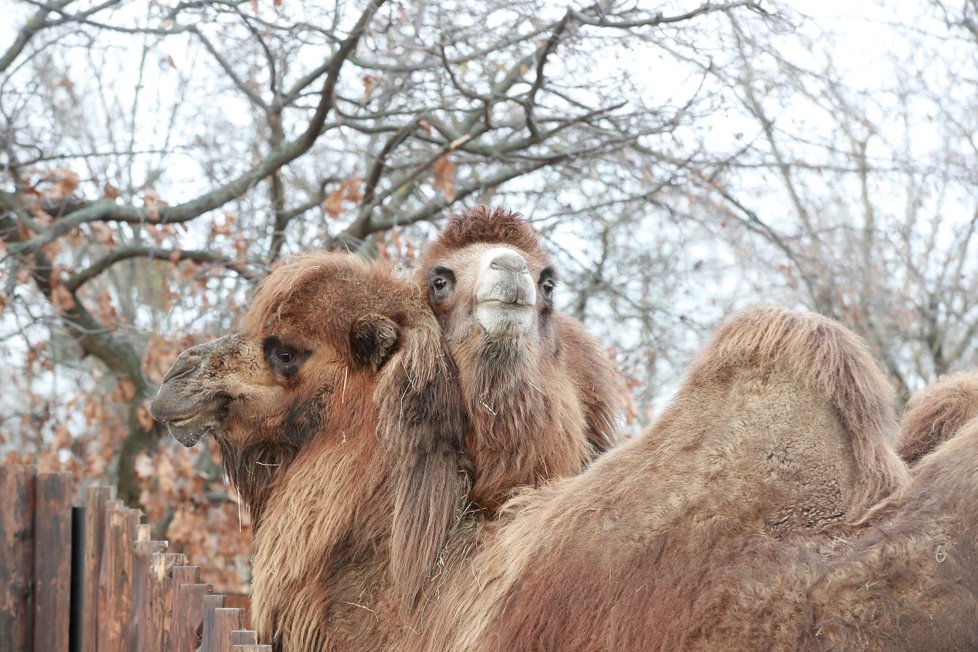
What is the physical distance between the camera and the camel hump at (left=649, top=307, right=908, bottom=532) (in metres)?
3.08

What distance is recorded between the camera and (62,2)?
8148mm

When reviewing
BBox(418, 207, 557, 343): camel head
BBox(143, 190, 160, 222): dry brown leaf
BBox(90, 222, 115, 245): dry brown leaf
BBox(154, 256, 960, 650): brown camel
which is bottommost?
BBox(154, 256, 960, 650): brown camel

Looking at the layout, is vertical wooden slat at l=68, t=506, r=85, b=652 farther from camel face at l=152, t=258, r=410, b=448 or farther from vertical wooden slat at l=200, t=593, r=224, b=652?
vertical wooden slat at l=200, t=593, r=224, b=652

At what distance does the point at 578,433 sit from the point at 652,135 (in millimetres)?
4500

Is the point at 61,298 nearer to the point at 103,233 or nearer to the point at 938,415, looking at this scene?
the point at 103,233

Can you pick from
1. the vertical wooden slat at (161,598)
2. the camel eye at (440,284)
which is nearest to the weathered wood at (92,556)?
the vertical wooden slat at (161,598)

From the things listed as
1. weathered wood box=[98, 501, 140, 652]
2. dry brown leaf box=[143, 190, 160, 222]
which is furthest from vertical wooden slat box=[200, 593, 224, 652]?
dry brown leaf box=[143, 190, 160, 222]

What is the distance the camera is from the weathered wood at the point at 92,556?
548cm

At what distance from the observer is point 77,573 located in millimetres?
6004

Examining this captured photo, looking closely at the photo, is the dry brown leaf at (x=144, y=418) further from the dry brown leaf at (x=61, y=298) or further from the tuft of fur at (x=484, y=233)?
the tuft of fur at (x=484, y=233)

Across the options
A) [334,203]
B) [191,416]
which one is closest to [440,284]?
[191,416]

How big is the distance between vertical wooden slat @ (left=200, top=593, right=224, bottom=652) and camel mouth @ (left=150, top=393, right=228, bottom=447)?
2.38ft

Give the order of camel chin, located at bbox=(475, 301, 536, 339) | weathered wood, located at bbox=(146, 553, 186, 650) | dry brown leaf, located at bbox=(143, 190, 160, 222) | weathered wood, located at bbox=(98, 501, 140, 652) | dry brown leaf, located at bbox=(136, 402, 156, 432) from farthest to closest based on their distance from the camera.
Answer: dry brown leaf, located at bbox=(136, 402, 156, 432), dry brown leaf, located at bbox=(143, 190, 160, 222), weathered wood, located at bbox=(98, 501, 140, 652), weathered wood, located at bbox=(146, 553, 186, 650), camel chin, located at bbox=(475, 301, 536, 339)

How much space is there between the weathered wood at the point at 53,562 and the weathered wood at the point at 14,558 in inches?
2.5
